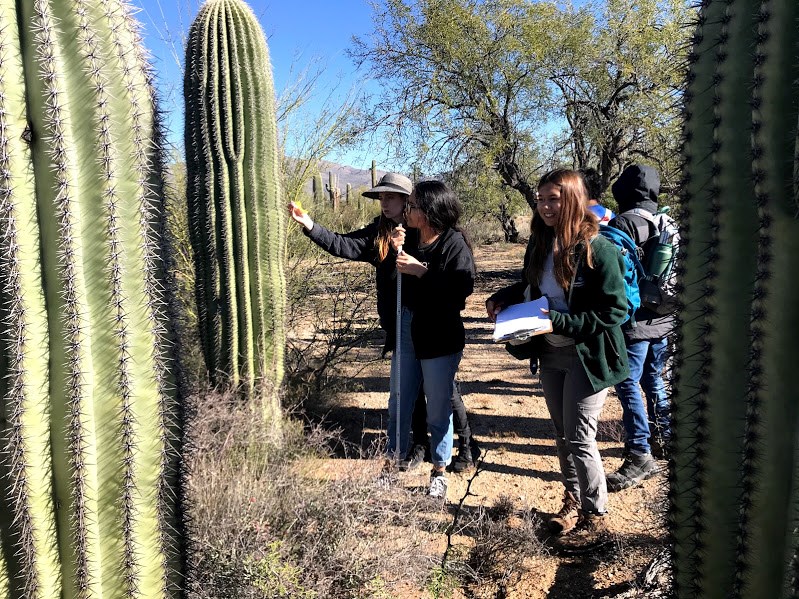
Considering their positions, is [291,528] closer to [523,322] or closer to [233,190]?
[523,322]

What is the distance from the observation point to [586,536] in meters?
3.43

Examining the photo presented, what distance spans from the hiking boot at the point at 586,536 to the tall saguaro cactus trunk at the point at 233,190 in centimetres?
213

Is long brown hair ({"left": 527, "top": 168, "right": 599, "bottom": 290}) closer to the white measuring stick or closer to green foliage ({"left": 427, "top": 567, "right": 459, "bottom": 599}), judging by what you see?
the white measuring stick

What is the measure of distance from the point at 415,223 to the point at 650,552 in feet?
7.52

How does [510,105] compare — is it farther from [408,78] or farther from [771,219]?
[771,219]

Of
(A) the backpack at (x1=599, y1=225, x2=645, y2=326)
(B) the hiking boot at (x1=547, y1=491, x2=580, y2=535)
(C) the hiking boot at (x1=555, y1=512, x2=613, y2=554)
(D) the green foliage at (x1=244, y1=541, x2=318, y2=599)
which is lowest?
(C) the hiking boot at (x1=555, y1=512, x2=613, y2=554)

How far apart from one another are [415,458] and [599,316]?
2.01m

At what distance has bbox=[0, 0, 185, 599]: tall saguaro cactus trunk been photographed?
1618 mm

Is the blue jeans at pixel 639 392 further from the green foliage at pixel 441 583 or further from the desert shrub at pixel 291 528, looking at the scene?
the green foliage at pixel 441 583

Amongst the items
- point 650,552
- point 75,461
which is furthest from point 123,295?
point 650,552

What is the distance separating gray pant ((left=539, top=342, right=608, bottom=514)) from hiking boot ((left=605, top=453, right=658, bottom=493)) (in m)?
0.80

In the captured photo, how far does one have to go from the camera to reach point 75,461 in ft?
5.57

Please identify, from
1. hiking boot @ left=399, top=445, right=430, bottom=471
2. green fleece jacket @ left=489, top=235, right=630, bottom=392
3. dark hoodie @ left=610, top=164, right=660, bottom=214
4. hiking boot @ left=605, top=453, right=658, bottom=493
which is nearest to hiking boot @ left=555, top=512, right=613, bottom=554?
hiking boot @ left=605, top=453, right=658, bottom=493

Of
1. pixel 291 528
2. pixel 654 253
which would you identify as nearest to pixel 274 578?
pixel 291 528
